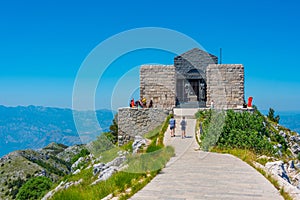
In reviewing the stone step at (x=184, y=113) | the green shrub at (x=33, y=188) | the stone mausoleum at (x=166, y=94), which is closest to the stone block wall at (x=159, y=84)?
the stone mausoleum at (x=166, y=94)

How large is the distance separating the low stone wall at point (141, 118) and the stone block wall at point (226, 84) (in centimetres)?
399

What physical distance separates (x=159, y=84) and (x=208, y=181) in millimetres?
14853

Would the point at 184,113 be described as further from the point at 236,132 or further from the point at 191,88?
the point at 191,88

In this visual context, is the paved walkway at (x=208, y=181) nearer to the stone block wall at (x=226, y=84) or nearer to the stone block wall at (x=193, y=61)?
the stone block wall at (x=226, y=84)

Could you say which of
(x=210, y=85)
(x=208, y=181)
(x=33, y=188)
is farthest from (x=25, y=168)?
(x=208, y=181)

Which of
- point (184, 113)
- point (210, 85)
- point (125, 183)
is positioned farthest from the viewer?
point (210, 85)

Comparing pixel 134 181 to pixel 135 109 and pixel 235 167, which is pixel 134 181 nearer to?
pixel 235 167

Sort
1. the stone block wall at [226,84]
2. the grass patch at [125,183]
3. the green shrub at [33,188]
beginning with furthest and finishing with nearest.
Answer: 1. the green shrub at [33,188]
2. the stone block wall at [226,84]
3. the grass patch at [125,183]

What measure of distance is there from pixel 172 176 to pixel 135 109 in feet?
39.7

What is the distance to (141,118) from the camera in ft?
70.6

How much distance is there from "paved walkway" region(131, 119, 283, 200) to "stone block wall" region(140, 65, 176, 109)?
10.7 meters

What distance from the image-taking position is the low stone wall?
21.5m

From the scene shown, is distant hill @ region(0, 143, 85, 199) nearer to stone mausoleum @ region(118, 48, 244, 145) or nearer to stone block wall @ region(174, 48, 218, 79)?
stone block wall @ region(174, 48, 218, 79)

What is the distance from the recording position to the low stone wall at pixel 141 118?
2145 centimetres
